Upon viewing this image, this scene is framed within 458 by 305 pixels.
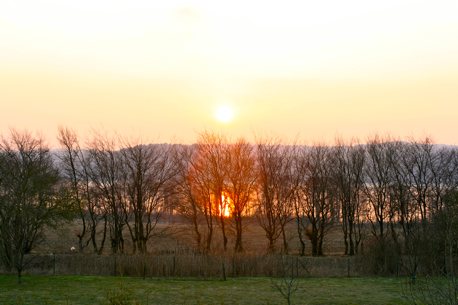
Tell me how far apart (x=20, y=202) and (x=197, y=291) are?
12578 mm

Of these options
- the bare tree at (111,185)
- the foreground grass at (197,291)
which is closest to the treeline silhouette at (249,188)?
the bare tree at (111,185)

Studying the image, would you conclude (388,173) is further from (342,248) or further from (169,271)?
(169,271)

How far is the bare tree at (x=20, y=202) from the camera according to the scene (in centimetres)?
2883

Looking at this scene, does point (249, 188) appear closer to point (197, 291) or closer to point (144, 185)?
point (144, 185)

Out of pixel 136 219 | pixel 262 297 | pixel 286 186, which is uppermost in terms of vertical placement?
pixel 286 186

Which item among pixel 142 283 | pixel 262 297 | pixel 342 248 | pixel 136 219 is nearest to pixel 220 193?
pixel 136 219

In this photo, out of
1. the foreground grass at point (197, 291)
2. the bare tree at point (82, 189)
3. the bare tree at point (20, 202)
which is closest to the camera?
the foreground grass at point (197, 291)

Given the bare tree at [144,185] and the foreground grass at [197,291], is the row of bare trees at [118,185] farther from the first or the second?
the foreground grass at [197,291]

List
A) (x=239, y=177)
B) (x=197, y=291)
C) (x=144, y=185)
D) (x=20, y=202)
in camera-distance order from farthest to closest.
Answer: (x=239, y=177) < (x=144, y=185) < (x=20, y=202) < (x=197, y=291)

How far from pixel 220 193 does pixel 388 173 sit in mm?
19311

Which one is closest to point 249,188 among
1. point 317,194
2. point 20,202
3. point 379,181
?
point 317,194

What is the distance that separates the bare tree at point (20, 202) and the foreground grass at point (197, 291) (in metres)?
2.56

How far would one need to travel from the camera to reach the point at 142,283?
28.4 metres

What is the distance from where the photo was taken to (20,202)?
96.3 feet
